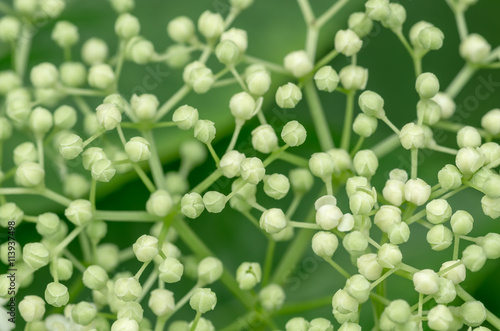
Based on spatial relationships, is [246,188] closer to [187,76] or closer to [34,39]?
[187,76]

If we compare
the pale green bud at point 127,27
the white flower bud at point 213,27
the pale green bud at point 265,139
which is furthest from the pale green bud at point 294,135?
the pale green bud at point 127,27

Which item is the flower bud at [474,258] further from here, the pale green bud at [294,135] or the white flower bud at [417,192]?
the pale green bud at [294,135]

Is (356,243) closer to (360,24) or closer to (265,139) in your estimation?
(265,139)

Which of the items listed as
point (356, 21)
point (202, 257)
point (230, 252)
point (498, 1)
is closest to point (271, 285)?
point (202, 257)

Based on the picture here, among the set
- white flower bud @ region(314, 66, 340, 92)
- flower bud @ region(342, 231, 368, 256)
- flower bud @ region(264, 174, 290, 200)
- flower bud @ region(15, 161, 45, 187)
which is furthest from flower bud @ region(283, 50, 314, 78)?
flower bud @ region(15, 161, 45, 187)

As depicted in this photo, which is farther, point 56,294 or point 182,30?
point 182,30

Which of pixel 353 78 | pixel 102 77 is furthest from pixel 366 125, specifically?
pixel 102 77

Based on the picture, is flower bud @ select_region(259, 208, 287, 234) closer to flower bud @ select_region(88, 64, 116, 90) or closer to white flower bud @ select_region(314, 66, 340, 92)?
white flower bud @ select_region(314, 66, 340, 92)
